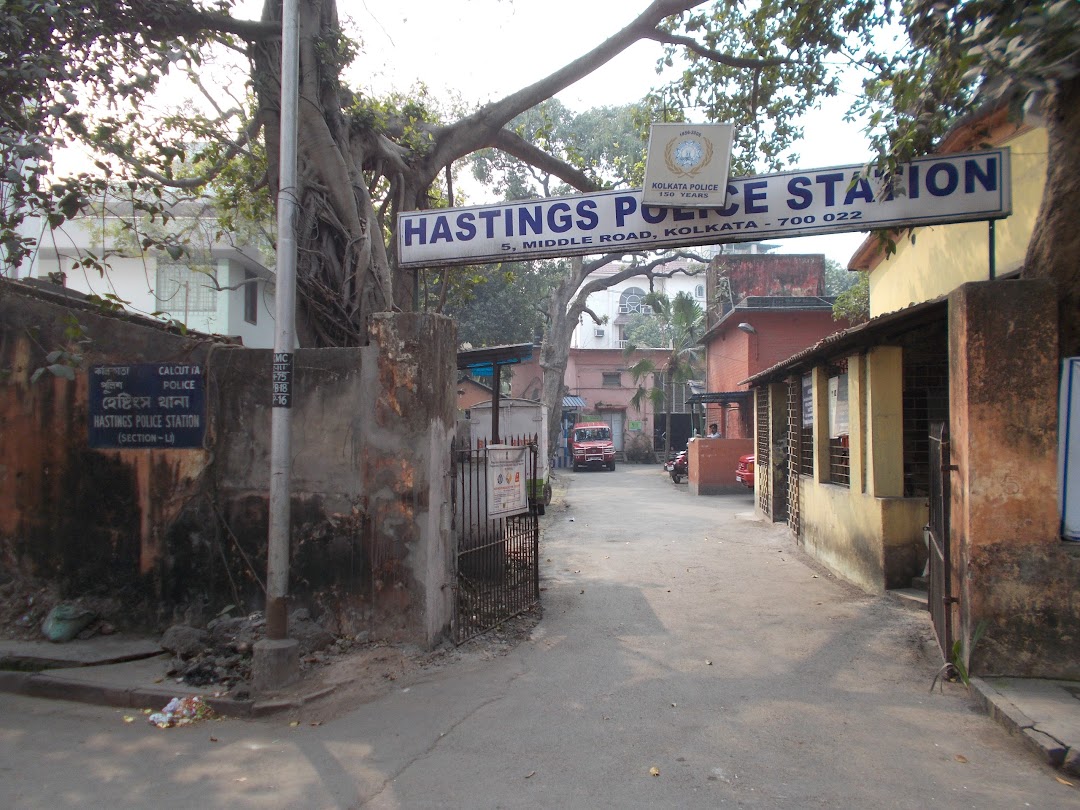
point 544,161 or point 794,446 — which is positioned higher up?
point 544,161

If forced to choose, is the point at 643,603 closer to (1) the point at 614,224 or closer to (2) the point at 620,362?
(1) the point at 614,224

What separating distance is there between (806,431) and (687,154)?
7556mm

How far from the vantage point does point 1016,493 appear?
226 inches

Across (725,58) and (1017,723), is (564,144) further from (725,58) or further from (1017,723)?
(1017,723)

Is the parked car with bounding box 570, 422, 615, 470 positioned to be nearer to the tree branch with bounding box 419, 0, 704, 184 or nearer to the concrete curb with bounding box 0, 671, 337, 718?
the tree branch with bounding box 419, 0, 704, 184

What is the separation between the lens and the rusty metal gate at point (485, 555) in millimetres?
7367

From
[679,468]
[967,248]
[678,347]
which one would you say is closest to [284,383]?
[967,248]

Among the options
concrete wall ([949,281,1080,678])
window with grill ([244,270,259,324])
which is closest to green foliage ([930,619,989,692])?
concrete wall ([949,281,1080,678])

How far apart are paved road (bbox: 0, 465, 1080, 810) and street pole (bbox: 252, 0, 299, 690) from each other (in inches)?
27.2

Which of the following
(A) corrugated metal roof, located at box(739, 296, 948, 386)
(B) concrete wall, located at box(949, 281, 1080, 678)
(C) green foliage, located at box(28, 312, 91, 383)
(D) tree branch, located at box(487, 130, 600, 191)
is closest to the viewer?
(B) concrete wall, located at box(949, 281, 1080, 678)

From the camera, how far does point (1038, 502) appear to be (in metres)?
5.71

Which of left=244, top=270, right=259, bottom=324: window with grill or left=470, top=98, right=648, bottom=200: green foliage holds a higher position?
left=470, top=98, right=648, bottom=200: green foliage

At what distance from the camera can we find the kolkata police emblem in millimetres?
6746

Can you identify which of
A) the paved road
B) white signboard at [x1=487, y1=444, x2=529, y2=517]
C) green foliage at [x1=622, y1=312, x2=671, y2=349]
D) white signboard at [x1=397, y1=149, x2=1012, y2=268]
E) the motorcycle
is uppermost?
green foliage at [x1=622, y1=312, x2=671, y2=349]
